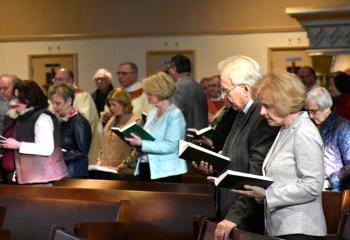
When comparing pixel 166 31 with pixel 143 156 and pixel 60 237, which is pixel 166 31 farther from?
pixel 60 237

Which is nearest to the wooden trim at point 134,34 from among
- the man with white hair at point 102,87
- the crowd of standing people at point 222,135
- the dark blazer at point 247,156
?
the crowd of standing people at point 222,135

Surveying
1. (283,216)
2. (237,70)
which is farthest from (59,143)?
(283,216)

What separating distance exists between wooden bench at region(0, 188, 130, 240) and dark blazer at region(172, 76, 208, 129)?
3044 mm

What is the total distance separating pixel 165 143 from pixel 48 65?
25.8 ft

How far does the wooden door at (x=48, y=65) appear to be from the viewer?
14086mm

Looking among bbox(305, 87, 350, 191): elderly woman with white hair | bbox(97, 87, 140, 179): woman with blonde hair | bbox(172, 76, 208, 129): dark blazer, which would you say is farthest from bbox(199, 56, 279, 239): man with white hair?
bbox(172, 76, 208, 129): dark blazer

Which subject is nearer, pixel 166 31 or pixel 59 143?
pixel 59 143

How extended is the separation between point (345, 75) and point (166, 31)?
5.53m

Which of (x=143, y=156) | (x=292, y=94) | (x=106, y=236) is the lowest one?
(x=106, y=236)

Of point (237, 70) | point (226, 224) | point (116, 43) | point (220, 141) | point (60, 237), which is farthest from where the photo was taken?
point (116, 43)

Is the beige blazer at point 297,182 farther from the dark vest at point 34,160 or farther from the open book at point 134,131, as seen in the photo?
the dark vest at point 34,160

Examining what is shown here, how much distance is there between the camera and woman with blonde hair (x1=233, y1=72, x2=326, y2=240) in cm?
390

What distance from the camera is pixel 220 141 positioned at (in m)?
6.16

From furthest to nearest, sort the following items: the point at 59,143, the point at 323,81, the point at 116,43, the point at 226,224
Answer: the point at 116,43 < the point at 323,81 < the point at 59,143 < the point at 226,224
